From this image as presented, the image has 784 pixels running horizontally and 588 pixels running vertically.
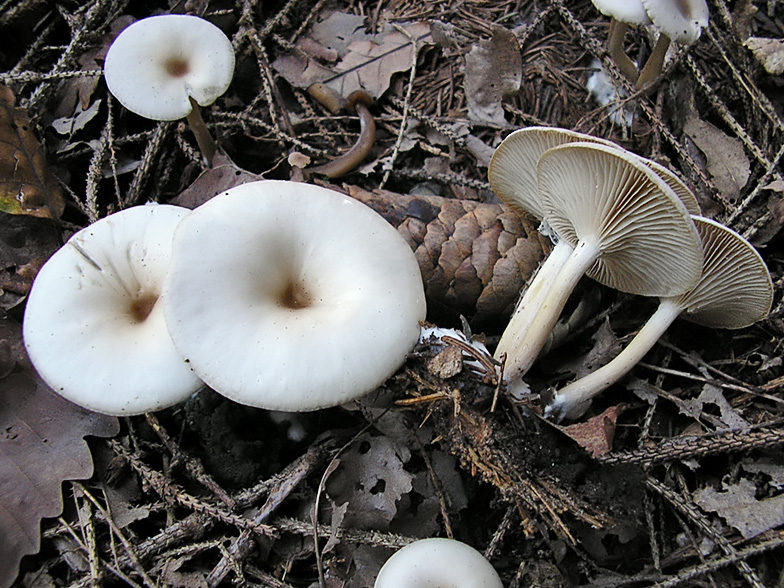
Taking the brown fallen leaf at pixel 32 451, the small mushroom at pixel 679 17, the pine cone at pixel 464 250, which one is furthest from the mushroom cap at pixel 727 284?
the brown fallen leaf at pixel 32 451

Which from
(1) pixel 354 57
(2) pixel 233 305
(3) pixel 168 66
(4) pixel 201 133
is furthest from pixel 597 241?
(3) pixel 168 66

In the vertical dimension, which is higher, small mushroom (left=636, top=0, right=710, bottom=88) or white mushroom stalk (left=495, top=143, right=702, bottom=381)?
small mushroom (left=636, top=0, right=710, bottom=88)

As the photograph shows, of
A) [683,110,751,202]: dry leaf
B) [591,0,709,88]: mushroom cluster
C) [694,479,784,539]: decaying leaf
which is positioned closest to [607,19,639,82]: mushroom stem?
[591,0,709,88]: mushroom cluster

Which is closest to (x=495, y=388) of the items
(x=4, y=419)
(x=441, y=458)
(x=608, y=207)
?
(x=441, y=458)

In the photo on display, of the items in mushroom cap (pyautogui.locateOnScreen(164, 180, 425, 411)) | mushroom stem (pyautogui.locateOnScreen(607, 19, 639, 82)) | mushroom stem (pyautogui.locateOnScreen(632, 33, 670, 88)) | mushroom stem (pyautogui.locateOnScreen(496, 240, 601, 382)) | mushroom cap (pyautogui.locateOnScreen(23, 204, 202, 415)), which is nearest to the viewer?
mushroom cap (pyautogui.locateOnScreen(164, 180, 425, 411))

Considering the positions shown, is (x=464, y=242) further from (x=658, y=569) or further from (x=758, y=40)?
(x=758, y=40)

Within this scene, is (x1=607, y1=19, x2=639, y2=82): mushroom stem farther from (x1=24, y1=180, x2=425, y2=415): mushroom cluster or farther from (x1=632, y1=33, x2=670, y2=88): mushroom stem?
(x1=24, y1=180, x2=425, y2=415): mushroom cluster

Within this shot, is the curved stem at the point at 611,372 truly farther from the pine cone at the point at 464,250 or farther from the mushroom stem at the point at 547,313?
the pine cone at the point at 464,250

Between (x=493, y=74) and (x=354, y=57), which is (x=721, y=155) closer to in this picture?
(x=493, y=74)
